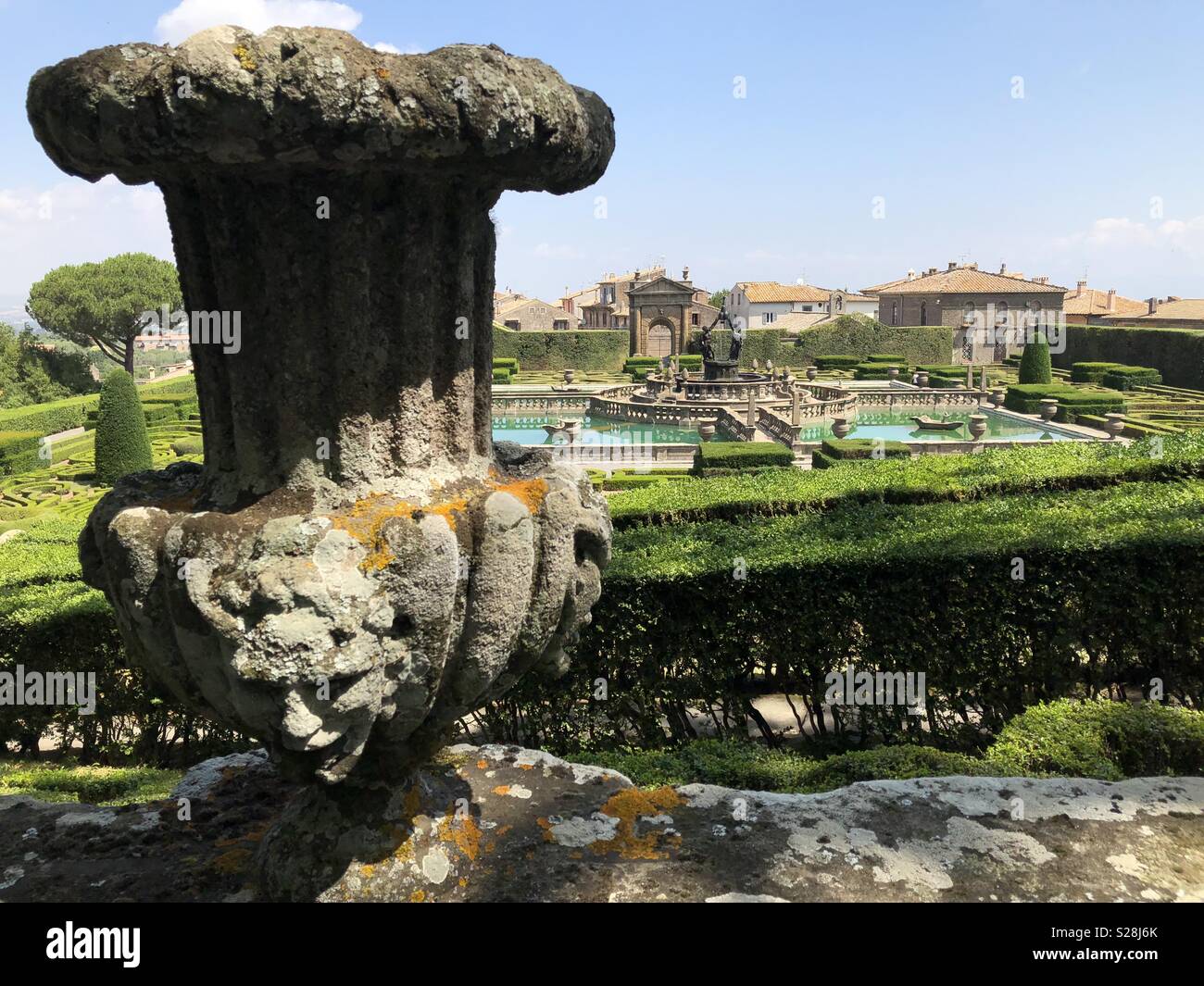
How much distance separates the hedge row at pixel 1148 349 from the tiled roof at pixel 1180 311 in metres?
8.85

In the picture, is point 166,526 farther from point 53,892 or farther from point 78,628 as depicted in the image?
point 78,628

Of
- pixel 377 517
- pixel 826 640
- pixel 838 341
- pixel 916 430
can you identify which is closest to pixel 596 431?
pixel 916 430

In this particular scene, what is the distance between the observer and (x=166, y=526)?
2.71 metres

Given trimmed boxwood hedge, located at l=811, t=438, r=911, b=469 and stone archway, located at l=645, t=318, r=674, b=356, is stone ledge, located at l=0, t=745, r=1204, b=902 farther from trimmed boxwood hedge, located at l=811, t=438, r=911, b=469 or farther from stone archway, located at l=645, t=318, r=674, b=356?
stone archway, located at l=645, t=318, r=674, b=356

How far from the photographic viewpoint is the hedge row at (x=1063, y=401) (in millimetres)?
27416

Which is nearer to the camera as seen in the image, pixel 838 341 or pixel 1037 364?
pixel 1037 364

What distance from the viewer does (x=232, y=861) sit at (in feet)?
10.6

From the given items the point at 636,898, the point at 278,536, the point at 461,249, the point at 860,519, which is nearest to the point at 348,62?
the point at 461,249

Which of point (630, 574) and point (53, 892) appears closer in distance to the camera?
point (53, 892)

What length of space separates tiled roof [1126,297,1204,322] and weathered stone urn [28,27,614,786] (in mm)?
58405

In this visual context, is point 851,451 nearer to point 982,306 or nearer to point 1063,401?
point 1063,401

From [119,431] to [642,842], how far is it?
17466mm

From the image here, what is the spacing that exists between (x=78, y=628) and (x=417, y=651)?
13.9 feet

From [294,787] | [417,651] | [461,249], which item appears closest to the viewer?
[417,651]
